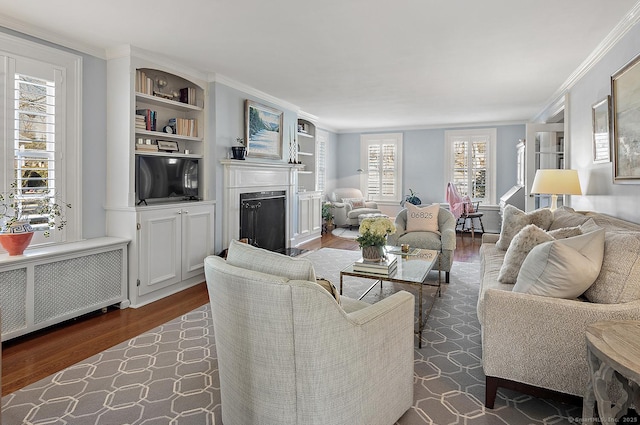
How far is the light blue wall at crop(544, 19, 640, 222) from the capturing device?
2.98 meters

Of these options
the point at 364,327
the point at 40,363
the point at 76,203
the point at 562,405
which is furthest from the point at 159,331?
the point at 562,405

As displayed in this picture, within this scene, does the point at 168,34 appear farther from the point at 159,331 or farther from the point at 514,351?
the point at 514,351

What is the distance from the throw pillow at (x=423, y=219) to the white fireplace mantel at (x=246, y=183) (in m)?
2.11

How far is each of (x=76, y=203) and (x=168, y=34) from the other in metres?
1.76

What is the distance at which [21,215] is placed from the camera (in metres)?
3.07

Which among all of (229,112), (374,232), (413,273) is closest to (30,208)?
(229,112)

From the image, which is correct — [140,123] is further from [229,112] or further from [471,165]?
[471,165]

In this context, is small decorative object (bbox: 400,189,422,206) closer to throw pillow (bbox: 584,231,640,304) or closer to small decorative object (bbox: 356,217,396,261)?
small decorative object (bbox: 356,217,396,261)

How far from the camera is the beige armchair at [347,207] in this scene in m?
8.50

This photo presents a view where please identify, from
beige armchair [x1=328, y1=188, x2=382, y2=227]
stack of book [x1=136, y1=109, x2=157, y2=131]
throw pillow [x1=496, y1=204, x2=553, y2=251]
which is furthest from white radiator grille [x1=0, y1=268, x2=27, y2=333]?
beige armchair [x1=328, y1=188, x2=382, y2=227]

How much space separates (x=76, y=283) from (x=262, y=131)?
3.15m

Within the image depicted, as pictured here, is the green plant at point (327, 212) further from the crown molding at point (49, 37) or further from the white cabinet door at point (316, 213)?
the crown molding at point (49, 37)

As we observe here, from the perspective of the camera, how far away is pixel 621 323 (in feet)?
5.28

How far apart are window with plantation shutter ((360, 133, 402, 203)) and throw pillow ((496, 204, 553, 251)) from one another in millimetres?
5286
